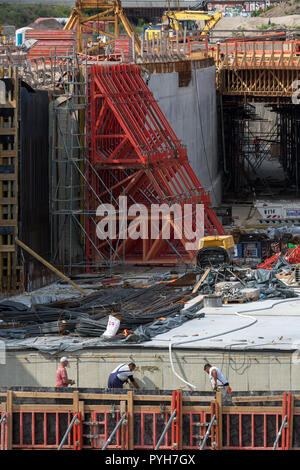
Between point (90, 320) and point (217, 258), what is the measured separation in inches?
407

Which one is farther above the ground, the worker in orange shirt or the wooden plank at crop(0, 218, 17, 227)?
the wooden plank at crop(0, 218, 17, 227)

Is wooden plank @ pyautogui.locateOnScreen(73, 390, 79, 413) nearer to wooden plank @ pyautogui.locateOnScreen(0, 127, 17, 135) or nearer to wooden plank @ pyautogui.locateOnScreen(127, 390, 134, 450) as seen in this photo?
wooden plank @ pyautogui.locateOnScreen(127, 390, 134, 450)

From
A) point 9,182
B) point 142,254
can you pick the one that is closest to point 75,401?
point 9,182

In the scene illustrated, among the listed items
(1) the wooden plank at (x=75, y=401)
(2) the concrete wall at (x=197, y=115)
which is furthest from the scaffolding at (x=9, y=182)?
(1) the wooden plank at (x=75, y=401)

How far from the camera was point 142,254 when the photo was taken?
140 ft

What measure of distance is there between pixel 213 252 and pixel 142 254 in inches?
190

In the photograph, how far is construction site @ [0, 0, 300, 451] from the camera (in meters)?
21.0

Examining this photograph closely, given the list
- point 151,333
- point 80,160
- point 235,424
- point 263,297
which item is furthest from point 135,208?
point 235,424

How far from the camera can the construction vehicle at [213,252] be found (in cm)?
3797

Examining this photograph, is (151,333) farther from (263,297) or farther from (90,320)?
(263,297)

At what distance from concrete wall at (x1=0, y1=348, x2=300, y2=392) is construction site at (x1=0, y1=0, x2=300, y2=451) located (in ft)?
0.09

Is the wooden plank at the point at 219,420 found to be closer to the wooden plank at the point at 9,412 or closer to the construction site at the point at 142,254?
the construction site at the point at 142,254

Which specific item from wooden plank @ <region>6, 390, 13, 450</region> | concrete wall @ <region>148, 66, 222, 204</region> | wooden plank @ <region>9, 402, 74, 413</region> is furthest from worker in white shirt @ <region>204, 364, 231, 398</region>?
concrete wall @ <region>148, 66, 222, 204</region>

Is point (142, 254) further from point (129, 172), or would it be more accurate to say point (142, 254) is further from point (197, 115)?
point (197, 115)
